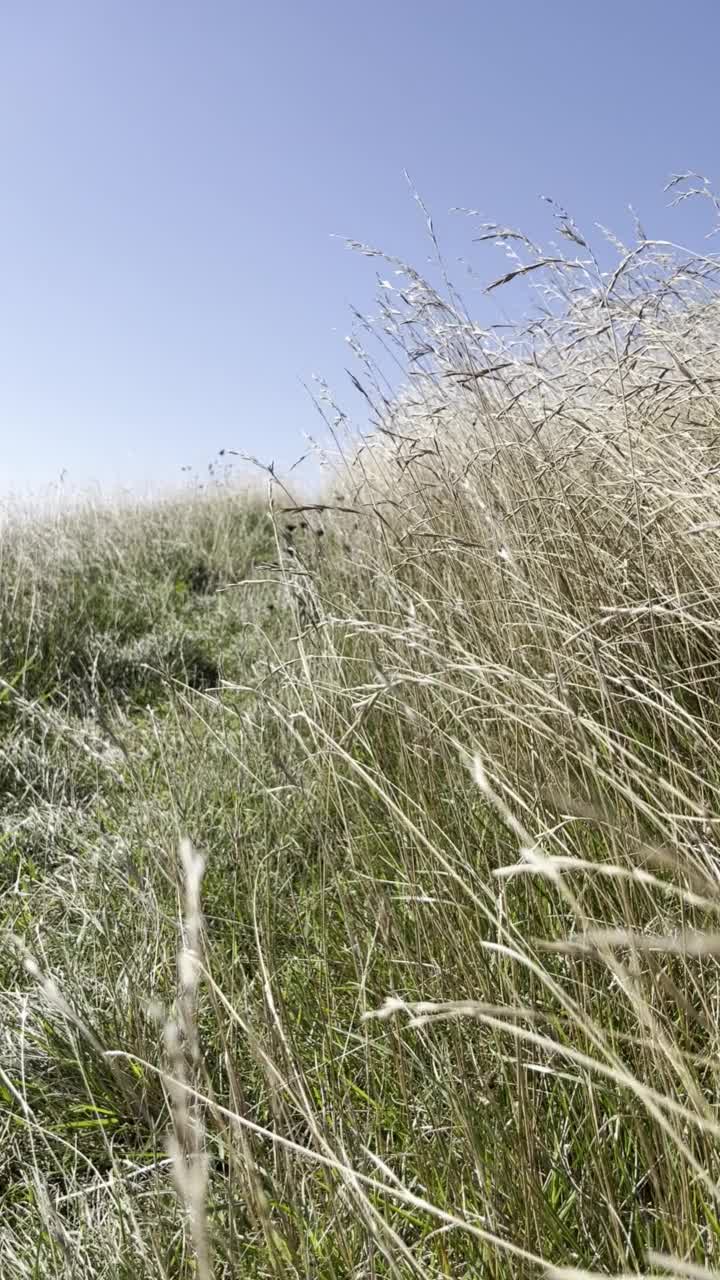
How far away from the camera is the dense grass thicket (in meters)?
0.79

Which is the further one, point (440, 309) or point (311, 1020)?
point (440, 309)

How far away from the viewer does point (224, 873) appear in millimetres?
1856

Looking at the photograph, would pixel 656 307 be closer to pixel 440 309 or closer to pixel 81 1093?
pixel 440 309

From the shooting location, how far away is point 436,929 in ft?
3.83

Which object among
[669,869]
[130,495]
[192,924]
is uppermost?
[130,495]

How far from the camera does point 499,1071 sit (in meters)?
1.04

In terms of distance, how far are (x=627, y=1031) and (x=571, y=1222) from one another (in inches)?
8.1

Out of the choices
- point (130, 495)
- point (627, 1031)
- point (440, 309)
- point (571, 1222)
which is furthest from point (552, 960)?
point (130, 495)

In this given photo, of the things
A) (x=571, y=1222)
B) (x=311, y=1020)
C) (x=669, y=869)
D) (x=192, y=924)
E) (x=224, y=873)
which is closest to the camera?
(x=192, y=924)

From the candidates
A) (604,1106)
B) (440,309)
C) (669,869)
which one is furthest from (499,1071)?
(440,309)

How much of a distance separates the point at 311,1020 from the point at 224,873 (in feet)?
1.92

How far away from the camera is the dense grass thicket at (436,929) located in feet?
2.59

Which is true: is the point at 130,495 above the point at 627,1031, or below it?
above

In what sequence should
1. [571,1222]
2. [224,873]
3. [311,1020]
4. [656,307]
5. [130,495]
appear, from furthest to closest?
[130,495] → [656,307] → [224,873] → [311,1020] → [571,1222]
